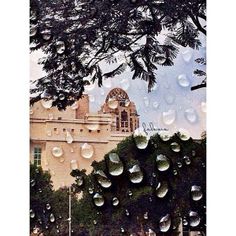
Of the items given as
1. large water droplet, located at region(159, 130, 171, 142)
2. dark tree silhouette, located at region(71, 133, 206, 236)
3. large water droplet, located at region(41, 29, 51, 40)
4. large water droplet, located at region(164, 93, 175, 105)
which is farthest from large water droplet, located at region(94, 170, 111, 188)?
large water droplet, located at region(41, 29, 51, 40)

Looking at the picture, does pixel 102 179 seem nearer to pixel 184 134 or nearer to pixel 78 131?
pixel 78 131

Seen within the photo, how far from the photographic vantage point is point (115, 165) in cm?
293

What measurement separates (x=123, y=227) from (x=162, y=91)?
0.51m

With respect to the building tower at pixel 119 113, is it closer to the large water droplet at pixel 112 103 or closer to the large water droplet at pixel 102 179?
the large water droplet at pixel 112 103

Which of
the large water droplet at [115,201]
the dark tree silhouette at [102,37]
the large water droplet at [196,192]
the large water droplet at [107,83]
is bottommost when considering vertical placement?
the large water droplet at [115,201]

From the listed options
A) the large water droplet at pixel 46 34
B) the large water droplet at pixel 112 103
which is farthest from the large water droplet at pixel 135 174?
the large water droplet at pixel 46 34

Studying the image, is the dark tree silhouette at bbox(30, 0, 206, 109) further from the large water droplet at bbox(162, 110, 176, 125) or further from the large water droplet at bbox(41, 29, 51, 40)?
the large water droplet at bbox(162, 110, 176, 125)

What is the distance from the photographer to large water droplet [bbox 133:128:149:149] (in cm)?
294

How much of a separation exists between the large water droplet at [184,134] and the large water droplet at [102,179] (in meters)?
0.31

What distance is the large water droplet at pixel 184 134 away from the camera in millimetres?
2963

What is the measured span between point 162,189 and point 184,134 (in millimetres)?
214
